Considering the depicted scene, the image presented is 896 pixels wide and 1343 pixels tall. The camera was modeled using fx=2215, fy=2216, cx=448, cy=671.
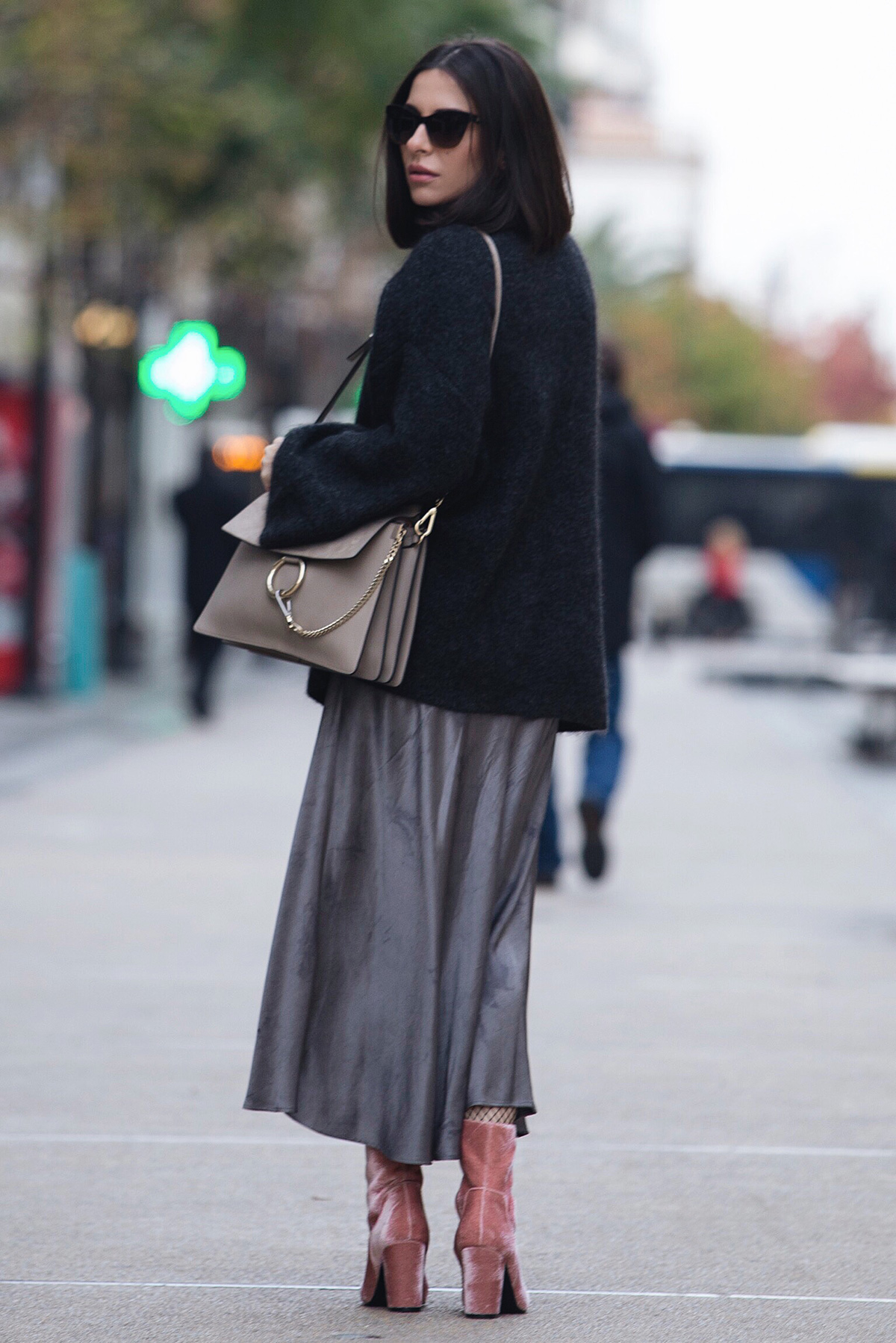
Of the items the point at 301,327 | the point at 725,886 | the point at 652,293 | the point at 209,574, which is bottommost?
the point at 725,886

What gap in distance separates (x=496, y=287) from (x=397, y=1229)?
4.64 ft

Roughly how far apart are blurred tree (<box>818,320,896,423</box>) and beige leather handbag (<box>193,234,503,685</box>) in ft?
267

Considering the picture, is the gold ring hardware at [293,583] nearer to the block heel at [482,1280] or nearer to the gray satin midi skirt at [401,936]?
the gray satin midi skirt at [401,936]

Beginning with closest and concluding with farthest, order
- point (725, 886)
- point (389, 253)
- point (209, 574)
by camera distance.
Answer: point (725, 886)
point (209, 574)
point (389, 253)

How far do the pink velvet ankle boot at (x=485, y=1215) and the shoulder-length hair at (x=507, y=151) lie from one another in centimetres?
134

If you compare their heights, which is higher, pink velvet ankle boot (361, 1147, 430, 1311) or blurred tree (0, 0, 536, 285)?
blurred tree (0, 0, 536, 285)

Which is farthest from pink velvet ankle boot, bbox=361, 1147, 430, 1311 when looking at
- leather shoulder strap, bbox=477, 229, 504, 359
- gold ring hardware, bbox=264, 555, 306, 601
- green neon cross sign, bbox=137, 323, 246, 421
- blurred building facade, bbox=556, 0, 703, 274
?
blurred building facade, bbox=556, 0, 703, 274

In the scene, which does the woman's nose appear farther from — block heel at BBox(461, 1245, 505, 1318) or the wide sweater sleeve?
block heel at BBox(461, 1245, 505, 1318)

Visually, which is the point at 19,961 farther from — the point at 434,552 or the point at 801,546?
the point at 801,546

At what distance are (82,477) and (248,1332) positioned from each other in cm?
1999

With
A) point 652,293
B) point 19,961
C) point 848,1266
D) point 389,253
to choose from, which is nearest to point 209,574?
point 19,961

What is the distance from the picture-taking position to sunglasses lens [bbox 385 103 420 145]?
3.39 m

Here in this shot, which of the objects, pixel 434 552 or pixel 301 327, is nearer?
pixel 434 552

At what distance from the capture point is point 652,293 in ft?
192
